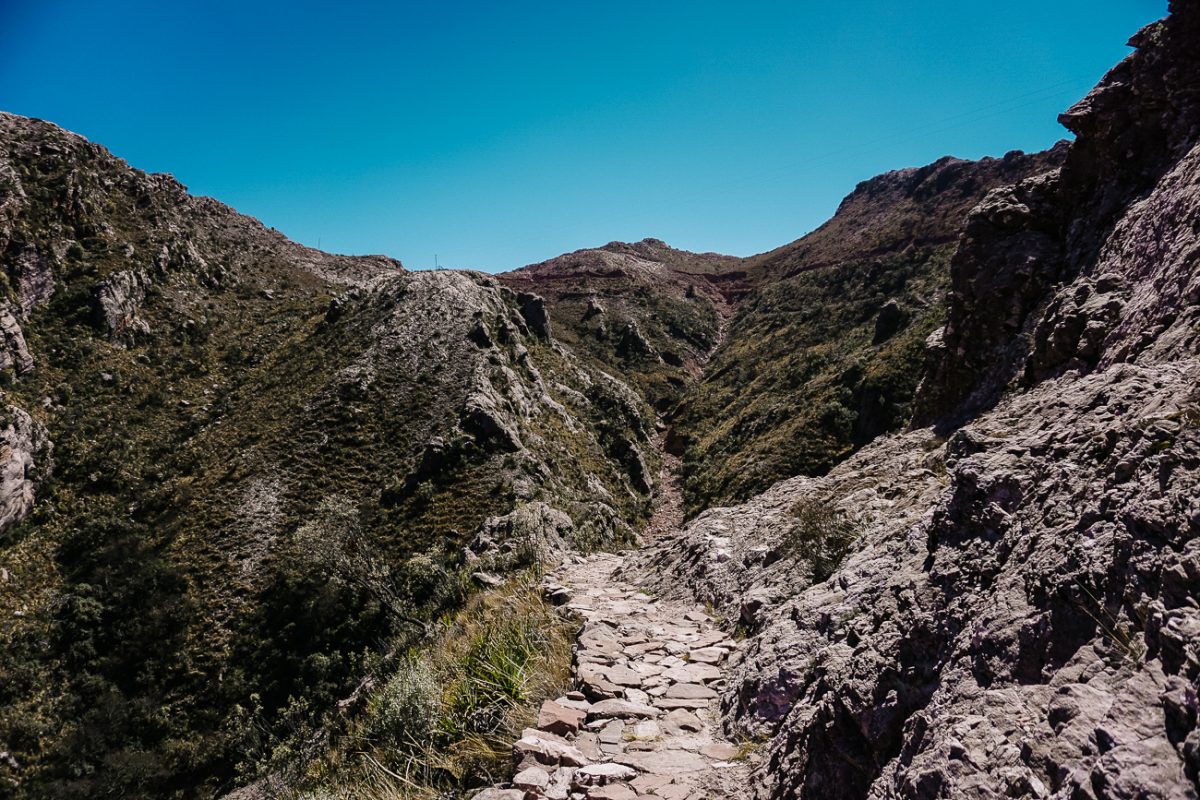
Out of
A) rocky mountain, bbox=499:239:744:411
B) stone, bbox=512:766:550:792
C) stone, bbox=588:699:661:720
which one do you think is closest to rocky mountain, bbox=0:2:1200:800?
stone, bbox=588:699:661:720

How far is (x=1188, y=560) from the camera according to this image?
9.08 feet

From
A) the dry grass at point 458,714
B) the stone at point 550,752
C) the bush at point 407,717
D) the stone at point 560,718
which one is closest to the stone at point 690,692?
the stone at point 560,718

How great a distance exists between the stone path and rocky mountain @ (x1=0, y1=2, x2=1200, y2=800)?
0.16 ft

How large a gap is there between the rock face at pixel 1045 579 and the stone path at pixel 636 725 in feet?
1.59

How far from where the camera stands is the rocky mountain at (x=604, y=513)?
145 inches

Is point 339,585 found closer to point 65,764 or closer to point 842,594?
point 65,764

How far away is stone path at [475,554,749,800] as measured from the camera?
489 cm

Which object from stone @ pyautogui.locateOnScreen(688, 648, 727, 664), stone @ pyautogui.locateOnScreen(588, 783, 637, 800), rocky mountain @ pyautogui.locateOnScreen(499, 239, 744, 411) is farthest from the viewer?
rocky mountain @ pyautogui.locateOnScreen(499, 239, 744, 411)

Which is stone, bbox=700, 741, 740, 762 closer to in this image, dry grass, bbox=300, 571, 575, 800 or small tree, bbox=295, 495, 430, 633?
dry grass, bbox=300, 571, 575, 800

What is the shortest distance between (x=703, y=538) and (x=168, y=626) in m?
33.5

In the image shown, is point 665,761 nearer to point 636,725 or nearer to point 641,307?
point 636,725

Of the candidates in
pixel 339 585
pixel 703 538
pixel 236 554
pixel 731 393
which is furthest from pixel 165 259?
pixel 703 538

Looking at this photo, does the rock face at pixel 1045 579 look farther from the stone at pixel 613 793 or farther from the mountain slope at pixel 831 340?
the mountain slope at pixel 831 340

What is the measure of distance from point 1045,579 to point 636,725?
416 cm
